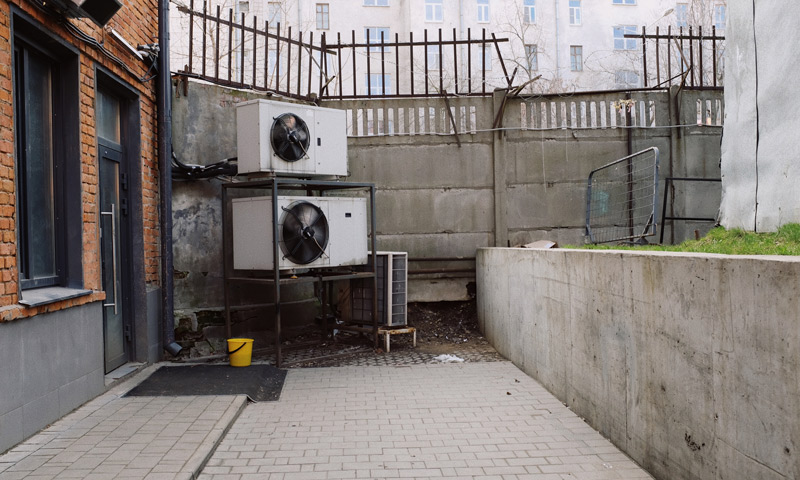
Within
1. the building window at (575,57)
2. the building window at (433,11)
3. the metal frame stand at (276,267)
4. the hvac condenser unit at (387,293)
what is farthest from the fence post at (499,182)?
the building window at (575,57)

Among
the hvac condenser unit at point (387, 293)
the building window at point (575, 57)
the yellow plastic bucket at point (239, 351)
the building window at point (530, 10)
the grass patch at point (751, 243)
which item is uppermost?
the building window at point (530, 10)

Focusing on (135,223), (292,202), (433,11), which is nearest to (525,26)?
(433,11)

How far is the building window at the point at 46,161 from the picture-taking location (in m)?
5.11

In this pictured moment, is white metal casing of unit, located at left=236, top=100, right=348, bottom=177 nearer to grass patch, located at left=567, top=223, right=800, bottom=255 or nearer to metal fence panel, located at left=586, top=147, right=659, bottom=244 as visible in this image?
metal fence panel, located at left=586, top=147, right=659, bottom=244

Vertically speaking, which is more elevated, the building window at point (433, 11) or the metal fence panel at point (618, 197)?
the building window at point (433, 11)

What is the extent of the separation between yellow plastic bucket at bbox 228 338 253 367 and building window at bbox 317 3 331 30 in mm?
25331

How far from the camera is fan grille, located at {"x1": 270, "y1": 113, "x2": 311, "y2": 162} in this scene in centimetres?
776

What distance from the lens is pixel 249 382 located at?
6520 mm

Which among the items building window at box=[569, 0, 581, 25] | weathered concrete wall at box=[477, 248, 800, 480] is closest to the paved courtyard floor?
weathered concrete wall at box=[477, 248, 800, 480]

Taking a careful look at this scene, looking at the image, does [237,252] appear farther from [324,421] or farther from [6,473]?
[6,473]

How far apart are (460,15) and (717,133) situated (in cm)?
2221

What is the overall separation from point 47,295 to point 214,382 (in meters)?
2.00

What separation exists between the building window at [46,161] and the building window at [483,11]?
27.2m

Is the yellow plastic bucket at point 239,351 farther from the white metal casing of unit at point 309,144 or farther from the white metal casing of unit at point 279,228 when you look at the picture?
the white metal casing of unit at point 309,144
